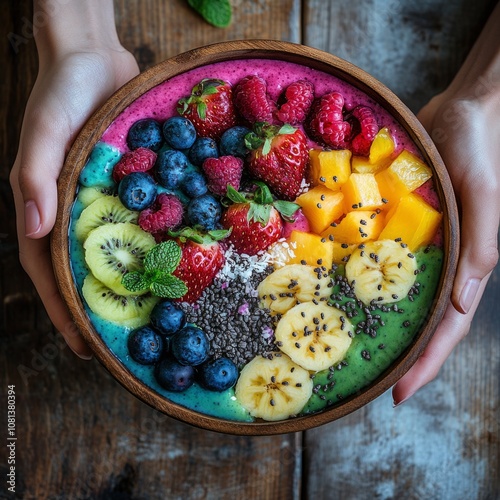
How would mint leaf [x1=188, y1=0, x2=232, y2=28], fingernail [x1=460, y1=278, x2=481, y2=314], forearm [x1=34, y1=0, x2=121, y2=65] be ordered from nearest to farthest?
fingernail [x1=460, y1=278, x2=481, y2=314]
forearm [x1=34, y1=0, x2=121, y2=65]
mint leaf [x1=188, y1=0, x2=232, y2=28]

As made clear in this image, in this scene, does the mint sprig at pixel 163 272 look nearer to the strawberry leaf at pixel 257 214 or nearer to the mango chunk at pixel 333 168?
the strawberry leaf at pixel 257 214

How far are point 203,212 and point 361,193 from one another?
0.32 m

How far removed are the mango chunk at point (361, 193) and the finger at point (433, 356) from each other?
382 mm

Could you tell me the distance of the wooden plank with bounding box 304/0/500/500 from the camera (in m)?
1.66

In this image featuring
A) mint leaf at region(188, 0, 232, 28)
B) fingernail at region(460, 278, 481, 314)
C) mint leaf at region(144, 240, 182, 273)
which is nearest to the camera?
mint leaf at region(144, 240, 182, 273)

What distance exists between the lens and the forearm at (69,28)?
4.80 feet

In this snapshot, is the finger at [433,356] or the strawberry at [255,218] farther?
the finger at [433,356]

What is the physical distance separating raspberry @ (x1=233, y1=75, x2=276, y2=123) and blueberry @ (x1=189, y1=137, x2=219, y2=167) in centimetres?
9

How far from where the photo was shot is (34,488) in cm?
163

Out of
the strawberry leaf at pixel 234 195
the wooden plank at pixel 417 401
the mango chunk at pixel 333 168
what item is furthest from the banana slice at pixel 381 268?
the wooden plank at pixel 417 401

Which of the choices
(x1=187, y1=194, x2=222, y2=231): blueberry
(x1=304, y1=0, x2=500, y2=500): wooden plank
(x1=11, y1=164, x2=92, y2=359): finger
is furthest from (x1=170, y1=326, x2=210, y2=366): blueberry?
(x1=304, y1=0, x2=500, y2=500): wooden plank

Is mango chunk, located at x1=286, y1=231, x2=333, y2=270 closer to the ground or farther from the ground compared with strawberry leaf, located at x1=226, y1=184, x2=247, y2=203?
closer to the ground

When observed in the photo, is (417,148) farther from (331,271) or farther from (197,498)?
(197,498)

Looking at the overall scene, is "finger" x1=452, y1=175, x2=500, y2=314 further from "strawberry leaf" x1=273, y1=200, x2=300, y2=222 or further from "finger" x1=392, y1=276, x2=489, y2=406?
"strawberry leaf" x1=273, y1=200, x2=300, y2=222
